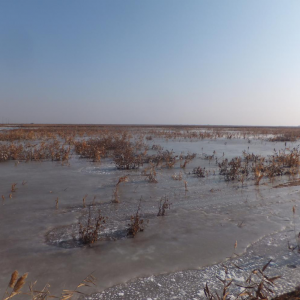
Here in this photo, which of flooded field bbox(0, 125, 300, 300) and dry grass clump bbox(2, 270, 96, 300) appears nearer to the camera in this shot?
dry grass clump bbox(2, 270, 96, 300)

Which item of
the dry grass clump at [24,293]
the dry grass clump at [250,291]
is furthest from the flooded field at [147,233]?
the dry grass clump at [24,293]

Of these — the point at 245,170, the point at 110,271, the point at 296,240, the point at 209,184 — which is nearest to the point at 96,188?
the point at 209,184

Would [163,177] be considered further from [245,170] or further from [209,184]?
[245,170]

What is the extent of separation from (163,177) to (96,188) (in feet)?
7.56

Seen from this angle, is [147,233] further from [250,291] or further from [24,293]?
[24,293]

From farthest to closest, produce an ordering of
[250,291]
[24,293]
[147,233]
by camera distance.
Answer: [147,233], [250,291], [24,293]

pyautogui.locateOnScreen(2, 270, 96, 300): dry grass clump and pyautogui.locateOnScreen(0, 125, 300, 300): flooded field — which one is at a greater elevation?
pyautogui.locateOnScreen(2, 270, 96, 300): dry grass clump

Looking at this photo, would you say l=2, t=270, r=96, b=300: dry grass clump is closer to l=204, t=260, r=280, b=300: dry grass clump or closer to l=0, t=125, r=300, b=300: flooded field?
l=0, t=125, r=300, b=300: flooded field

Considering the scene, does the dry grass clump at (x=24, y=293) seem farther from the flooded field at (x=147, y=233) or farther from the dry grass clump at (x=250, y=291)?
the dry grass clump at (x=250, y=291)

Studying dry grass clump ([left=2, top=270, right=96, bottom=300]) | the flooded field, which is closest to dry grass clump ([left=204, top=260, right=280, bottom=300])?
the flooded field

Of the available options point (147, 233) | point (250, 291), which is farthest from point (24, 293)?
point (147, 233)

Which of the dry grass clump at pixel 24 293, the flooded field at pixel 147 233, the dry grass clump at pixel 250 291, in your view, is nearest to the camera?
the dry grass clump at pixel 24 293

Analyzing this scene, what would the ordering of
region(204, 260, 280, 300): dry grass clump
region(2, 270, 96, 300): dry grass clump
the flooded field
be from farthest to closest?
1. the flooded field
2. region(204, 260, 280, 300): dry grass clump
3. region(2, 270, 96, 300): dry grass clump

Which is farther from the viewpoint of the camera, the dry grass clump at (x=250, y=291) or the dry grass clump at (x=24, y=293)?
the dry grass clump at (x=250, y=291)
